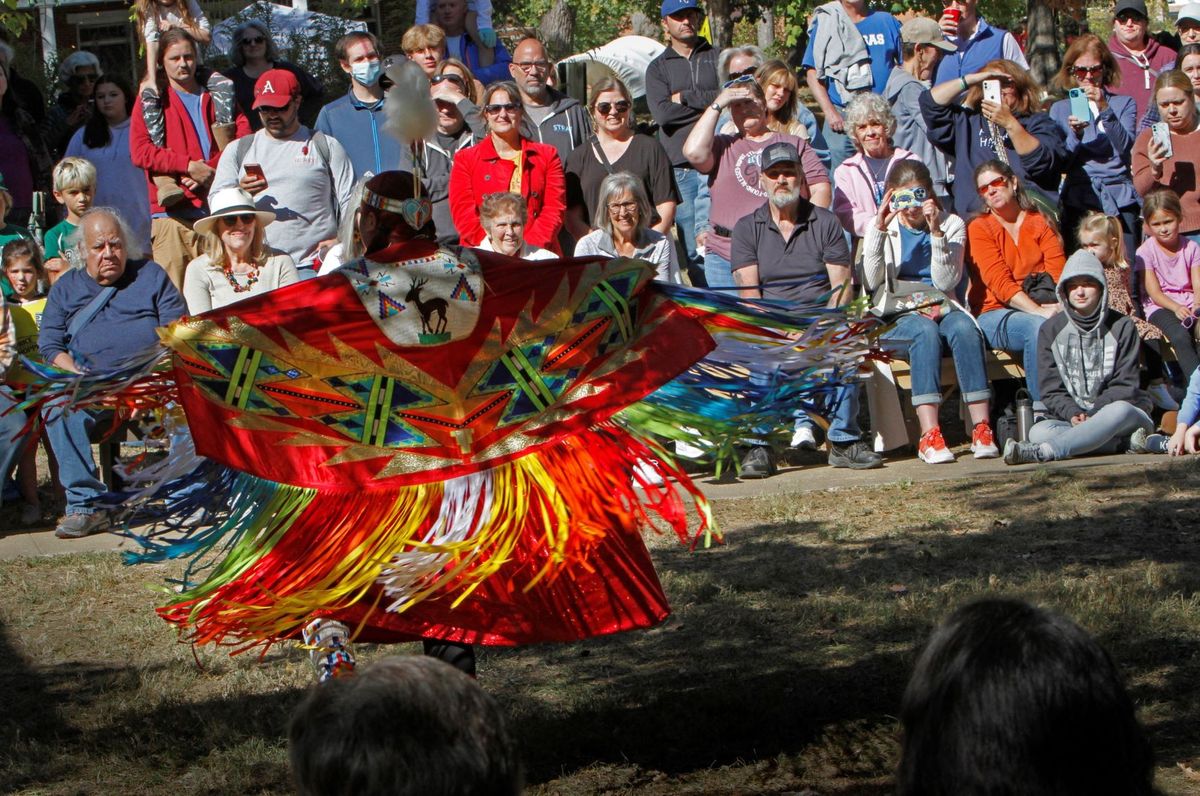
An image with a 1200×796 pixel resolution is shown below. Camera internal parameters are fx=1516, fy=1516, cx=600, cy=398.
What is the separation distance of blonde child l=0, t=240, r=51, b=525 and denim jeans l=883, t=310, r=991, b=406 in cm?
452

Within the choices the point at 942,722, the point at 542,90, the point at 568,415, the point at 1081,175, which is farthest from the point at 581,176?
the point at 942,722

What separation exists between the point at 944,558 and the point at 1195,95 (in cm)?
476

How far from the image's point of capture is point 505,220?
23.4 feet

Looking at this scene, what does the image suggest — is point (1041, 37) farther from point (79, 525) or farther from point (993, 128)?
point (79, 525)

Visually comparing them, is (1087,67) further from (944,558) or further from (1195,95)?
(944,558)

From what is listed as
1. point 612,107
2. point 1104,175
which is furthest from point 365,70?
point 1104,175

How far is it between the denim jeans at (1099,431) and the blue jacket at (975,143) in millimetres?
1657

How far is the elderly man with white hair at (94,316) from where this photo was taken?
753cm

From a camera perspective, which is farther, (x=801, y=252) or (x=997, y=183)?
(x=997, y=183)

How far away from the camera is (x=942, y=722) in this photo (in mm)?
1950

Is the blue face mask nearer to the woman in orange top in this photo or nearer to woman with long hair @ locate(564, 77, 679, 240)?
woman with long hair @ locate(564, 77, 679, 240)

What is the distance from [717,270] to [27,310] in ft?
12.4

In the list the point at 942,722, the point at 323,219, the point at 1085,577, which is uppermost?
the point at 323,219

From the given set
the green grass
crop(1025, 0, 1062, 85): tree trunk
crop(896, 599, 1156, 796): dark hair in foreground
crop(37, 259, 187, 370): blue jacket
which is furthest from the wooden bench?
crop(1025, 0, 1062, 85): tree trunk
